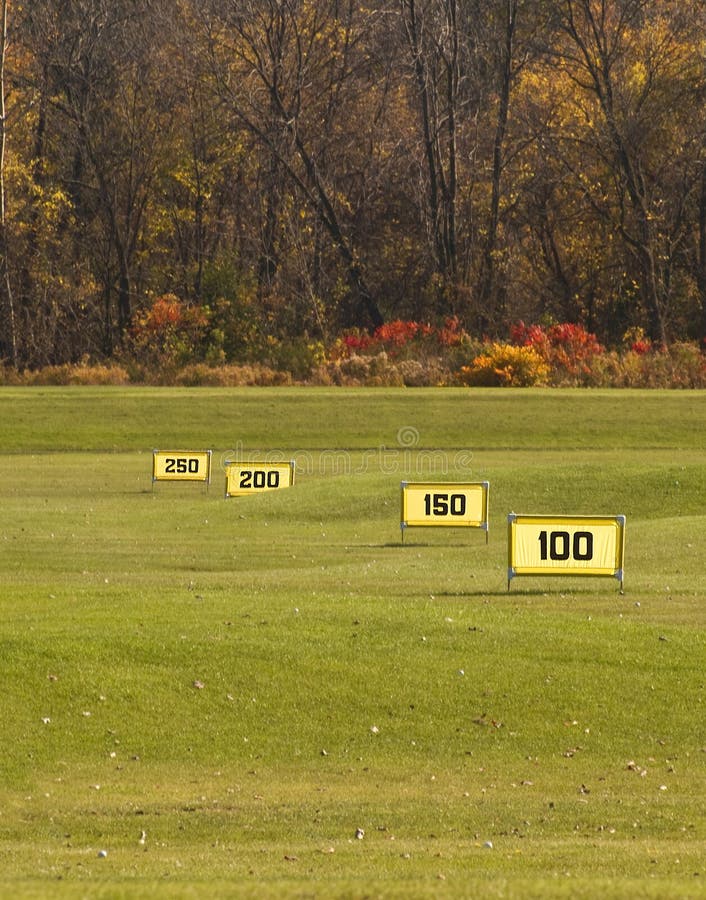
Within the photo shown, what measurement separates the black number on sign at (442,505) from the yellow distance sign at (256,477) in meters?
6.45

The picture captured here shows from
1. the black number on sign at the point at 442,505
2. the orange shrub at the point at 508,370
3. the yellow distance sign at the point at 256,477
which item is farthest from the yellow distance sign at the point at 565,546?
the orange shrub at the point at 508,370

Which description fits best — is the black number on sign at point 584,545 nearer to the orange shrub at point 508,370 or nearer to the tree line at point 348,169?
the orange shrub at point 508,370

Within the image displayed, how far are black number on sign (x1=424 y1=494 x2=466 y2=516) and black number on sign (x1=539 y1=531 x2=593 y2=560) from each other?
600 cm

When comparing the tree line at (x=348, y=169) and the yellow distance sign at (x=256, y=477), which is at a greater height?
the tree line at (x=348, y=169)

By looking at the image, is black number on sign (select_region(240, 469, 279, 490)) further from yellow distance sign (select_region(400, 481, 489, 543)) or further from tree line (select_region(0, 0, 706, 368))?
tree line (select_region(0, 0, 706, 368))

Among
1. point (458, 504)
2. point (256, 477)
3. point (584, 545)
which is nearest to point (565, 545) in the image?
point (584, 545)

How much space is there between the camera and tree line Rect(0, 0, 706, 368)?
205ft

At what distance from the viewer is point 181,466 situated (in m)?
32.8

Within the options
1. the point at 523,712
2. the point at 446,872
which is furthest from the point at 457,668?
the point at 446,872

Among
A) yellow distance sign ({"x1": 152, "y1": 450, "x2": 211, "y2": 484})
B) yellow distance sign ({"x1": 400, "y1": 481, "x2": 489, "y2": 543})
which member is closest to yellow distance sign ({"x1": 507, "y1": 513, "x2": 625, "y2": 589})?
yellow distance sign ({"x1": 400, "y1": 481, "x2": 489, "y2": 543})

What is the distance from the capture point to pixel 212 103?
65.0m

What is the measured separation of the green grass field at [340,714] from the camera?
958 cm

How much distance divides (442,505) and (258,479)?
718 centimetres

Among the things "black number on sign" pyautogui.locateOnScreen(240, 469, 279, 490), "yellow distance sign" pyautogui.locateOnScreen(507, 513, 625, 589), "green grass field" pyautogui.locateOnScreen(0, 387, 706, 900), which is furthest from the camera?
"black number on sign" pyautogui.locateOnScreen(240, 469, 279, 490)
